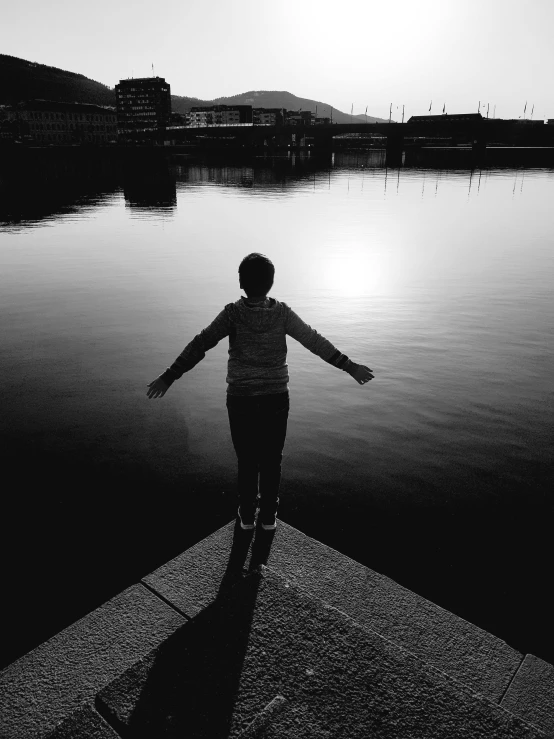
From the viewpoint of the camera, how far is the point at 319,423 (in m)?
6.30

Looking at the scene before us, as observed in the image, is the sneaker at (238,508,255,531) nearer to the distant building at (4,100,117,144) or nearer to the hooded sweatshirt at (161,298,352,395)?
the hooded sweatshirt at (161,298,352,395)

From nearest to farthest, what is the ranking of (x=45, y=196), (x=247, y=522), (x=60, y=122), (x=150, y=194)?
(x=247, y=522)
(x=45, y=196)
(x=150, y=194)
(x=60, y=122)

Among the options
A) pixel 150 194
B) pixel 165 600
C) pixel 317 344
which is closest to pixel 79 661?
pixel 165 600

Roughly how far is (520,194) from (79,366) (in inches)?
1311

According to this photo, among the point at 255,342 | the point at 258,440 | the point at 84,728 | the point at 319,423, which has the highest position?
the point at 255,342

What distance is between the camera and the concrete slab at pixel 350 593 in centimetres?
297

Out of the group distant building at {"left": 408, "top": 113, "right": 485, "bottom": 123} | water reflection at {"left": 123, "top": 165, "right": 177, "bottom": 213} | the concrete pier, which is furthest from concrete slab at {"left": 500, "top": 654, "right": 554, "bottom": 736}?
distant building at {"left": 408, "top": 113, "right": 485, "bottom": 123}

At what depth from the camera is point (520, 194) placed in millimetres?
33156

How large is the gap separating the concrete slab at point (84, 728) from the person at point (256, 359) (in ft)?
6.05

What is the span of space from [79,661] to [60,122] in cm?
17985

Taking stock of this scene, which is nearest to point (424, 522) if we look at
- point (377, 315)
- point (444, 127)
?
point (377, 315)

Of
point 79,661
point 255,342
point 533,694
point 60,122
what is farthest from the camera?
point 60,122

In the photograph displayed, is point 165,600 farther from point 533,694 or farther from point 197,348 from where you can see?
point 533,694

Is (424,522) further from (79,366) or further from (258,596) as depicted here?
(79,366)
